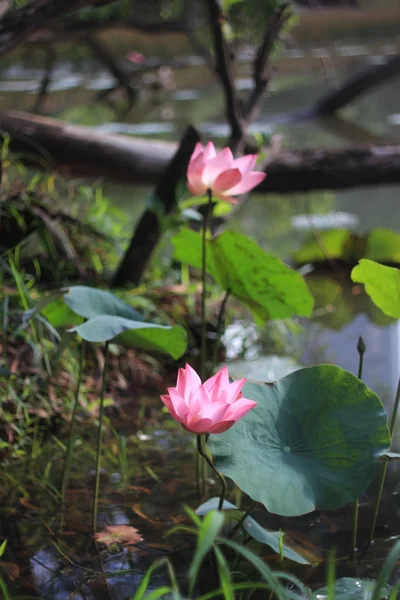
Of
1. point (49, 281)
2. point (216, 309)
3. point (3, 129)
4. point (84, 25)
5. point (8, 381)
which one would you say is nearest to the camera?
point (8, 381)

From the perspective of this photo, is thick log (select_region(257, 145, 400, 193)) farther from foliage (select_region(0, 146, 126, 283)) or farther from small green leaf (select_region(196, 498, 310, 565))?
small green leaf (select_region(196, 498, 310, 565))

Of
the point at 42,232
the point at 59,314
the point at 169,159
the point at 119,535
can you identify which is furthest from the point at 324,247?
the point at 119,535

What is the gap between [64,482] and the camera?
3.56 feet

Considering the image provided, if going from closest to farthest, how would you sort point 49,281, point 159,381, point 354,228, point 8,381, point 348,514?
point 348,514, point 8,381, point 159,381, point 49,281, point 354,228

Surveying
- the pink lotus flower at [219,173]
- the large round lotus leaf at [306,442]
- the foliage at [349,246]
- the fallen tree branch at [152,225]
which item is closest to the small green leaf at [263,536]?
the large round lotus leaf at [306,442]

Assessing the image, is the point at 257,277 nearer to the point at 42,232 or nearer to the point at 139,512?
the point at 139,512

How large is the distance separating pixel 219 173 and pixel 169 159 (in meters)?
1.95

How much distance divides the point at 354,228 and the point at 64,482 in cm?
206

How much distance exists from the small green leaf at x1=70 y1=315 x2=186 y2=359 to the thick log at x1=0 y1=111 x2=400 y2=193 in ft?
6.14

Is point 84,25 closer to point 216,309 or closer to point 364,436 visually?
point 216,309

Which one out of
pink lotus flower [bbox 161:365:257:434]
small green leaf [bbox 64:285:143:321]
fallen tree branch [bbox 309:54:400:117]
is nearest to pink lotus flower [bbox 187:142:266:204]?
small green leaf [bbox 64:285:143:321]

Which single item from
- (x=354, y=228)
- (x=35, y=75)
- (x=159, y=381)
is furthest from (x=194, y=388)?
(x=35, y=75)

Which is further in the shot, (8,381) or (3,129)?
(3,129)

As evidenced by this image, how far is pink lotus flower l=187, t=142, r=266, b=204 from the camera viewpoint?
983 mm
